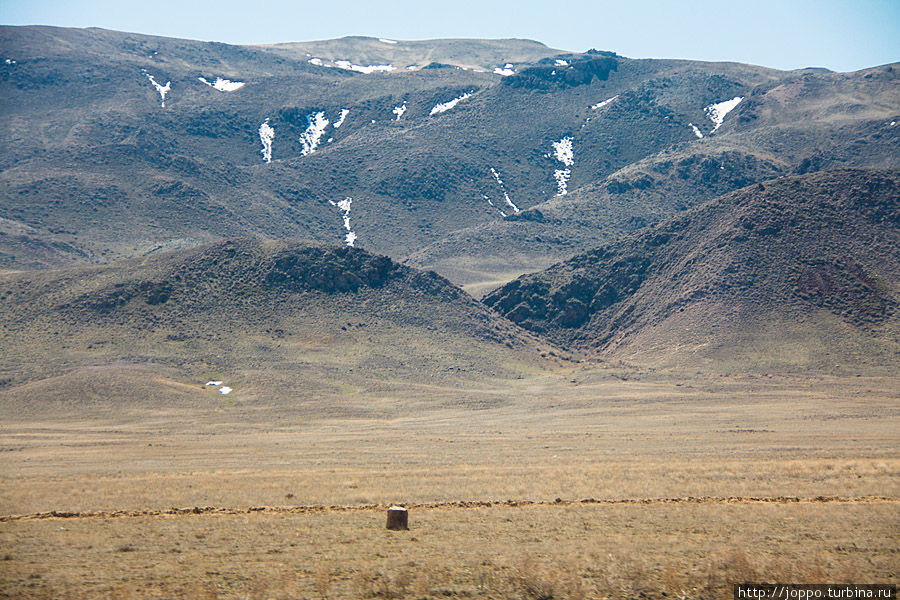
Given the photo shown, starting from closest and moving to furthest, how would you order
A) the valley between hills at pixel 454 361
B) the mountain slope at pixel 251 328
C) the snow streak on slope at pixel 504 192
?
the valley between hills at pixel 454 361
the mountain slope at pixel 251 328
the snow streak on slope at pixel 504 192

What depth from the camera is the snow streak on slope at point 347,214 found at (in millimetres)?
165363

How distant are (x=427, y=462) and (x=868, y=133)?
144 metres

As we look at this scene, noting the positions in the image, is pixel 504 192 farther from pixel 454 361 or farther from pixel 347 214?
pixel 454 361

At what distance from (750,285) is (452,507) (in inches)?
2849

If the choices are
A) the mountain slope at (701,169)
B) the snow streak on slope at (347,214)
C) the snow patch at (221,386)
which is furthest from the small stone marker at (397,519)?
the snow streak on slope at (347,214)

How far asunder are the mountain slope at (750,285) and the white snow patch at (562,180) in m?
74.5

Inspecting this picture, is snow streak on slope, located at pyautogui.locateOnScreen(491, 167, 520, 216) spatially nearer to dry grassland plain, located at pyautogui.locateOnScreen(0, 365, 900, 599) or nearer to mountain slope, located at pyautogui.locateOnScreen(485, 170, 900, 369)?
mountain slope, located at pyautogui.locateOnScreen(485, 170, 900, 369)

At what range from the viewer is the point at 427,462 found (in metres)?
38.9

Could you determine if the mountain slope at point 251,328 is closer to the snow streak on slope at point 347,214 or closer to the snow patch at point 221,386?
the snow patch at point 221,386

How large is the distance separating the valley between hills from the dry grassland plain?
6.3 inches

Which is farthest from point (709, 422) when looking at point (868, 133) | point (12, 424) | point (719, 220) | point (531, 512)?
point (868, 133)

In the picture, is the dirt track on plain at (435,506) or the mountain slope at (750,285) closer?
the dirt track on plain at (435,506)

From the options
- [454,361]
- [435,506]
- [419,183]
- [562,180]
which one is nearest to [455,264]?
[419,183]

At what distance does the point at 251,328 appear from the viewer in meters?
85.2
